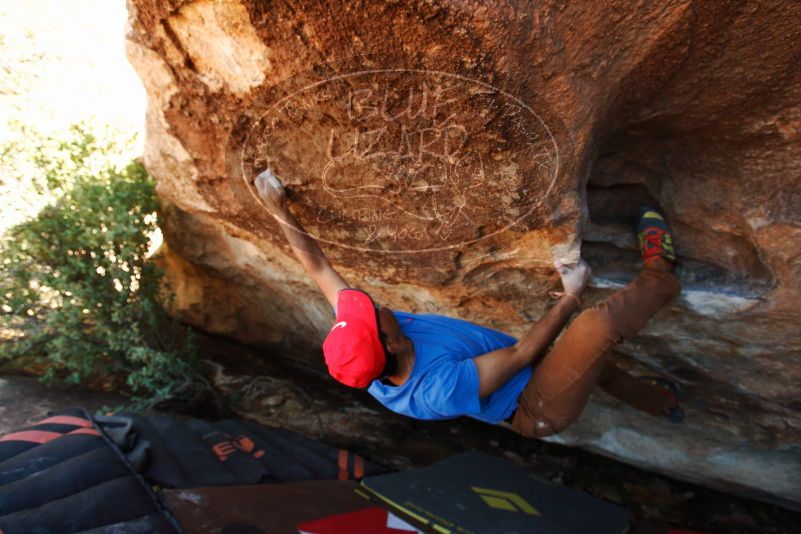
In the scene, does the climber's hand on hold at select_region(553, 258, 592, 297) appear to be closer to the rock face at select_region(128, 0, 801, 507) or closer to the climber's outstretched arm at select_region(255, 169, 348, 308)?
the rock face at select_region(128, 0, 801, 507)

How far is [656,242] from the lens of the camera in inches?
85.4

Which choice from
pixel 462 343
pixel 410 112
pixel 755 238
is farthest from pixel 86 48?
pixel 755 238

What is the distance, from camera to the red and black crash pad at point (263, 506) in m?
2.19

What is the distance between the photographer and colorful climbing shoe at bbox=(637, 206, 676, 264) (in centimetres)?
216

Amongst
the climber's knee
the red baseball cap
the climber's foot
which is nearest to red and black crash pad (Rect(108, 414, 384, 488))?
the red baseball cap

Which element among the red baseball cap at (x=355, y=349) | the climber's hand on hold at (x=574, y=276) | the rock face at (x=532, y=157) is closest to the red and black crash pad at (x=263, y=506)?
the red baseball cap at (x=355, y=349)

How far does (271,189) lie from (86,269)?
1.80 m

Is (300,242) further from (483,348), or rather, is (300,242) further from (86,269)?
(86,269)

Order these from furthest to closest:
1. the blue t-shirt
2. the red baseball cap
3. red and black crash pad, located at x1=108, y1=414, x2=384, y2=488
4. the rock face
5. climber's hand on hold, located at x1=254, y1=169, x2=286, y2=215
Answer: red and black crash pad, located at x1=108, y1=414, x2=384, y2=488, climber's hand on hold, located at x1=254, y1=169, x2=286, y2=215, the blue t-shirt, the red baseball cap, the rock face

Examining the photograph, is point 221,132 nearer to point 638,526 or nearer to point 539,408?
point 539,408

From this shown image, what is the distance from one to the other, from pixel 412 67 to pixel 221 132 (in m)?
0.98

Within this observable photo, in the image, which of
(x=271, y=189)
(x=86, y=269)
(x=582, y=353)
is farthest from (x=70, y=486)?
(x=582, y=353)

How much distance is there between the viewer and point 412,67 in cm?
151

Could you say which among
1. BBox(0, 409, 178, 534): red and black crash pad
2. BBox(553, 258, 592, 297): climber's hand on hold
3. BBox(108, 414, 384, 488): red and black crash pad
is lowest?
BBox(0, 409, 178, 534): red and black crash pad
